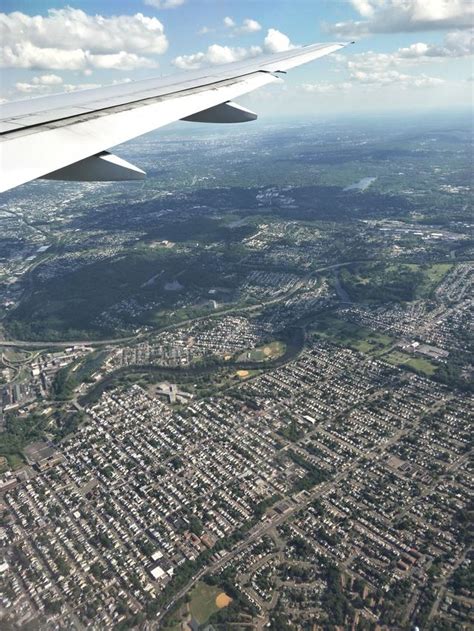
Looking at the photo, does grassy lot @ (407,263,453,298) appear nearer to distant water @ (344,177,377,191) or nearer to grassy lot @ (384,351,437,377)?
grassy lot @ (384,351,437,377)

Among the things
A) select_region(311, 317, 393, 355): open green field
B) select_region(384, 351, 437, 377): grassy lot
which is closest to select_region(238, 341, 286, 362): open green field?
select_region(311, 317, 393, 355): open green field

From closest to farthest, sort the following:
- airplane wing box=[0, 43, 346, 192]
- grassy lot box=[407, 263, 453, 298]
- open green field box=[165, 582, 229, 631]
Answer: airplane wing box=[0, 43, 346, 192], open green field box=[165, 582, 229, 631], grassy lot box=[407, 263, 453, 298]

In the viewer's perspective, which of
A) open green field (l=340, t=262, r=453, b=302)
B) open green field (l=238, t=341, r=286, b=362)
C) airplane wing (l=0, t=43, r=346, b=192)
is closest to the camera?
airplane wing (l=0, t=43, r=346, b=192)

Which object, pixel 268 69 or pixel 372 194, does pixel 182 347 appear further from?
pixel 372 194

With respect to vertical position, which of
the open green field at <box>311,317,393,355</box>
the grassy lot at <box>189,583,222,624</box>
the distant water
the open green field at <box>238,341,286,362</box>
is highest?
the grassy lot at <box>189,583,222,624</box>

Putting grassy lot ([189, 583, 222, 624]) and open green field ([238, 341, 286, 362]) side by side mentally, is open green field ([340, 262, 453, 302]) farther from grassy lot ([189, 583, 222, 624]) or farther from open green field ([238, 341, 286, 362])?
grassy lot ([189, 583, 222, 624])

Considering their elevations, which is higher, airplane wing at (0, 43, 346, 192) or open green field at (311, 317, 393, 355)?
airplane wing at (0, 43, 346, 192)

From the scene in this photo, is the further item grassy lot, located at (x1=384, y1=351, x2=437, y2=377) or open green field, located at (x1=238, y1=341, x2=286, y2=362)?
open green field, located at (x1=238, y1=341, x2=286, y2=362)
